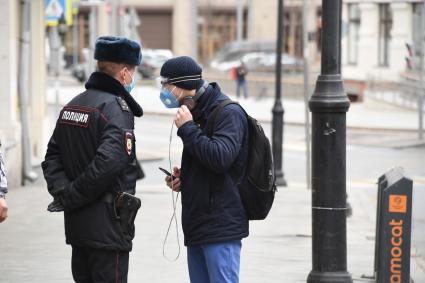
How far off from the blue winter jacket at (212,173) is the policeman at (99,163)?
316mm

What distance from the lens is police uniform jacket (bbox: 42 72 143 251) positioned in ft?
19.5

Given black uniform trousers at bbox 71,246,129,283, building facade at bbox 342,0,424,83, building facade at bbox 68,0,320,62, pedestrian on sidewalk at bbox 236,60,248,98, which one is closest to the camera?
black uniform trousers at bbox 71,246,129,283

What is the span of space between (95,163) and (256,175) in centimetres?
88

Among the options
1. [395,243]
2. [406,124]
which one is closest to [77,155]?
[395,243]

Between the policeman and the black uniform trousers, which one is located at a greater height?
the policeman

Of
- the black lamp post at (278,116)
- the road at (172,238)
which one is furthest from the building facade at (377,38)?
the black lamp post at (278,116)

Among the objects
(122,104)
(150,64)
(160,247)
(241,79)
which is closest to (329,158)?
(122,104)

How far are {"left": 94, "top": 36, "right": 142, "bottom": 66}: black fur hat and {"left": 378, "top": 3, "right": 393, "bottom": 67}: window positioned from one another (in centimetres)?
4628

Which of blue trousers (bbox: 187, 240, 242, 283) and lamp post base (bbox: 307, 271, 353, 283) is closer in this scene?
blue trousers (bbox: 187, 240, 242, 283)

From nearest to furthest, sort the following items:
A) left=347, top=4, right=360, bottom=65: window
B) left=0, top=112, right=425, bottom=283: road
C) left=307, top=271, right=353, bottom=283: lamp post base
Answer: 1. left=307, top=271, right=353, bottom=283: lamp post base
2. left=0, top=112, right=425, bottom=283: road
3. left=347, top=4, right=360, bottom=65: window

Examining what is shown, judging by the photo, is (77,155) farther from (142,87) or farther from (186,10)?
(186,10)

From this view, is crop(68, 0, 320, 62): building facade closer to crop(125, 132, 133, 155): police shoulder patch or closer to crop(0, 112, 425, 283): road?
crop(0, 112, 425, 283): road

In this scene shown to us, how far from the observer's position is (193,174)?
628cm

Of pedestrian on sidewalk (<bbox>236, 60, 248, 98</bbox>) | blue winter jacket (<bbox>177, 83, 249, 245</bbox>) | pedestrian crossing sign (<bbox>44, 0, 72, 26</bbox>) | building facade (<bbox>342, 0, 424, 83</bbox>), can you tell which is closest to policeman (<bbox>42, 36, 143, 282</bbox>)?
blue winter jacket (<bbox>177, 83, 249, 245</bbox>)
